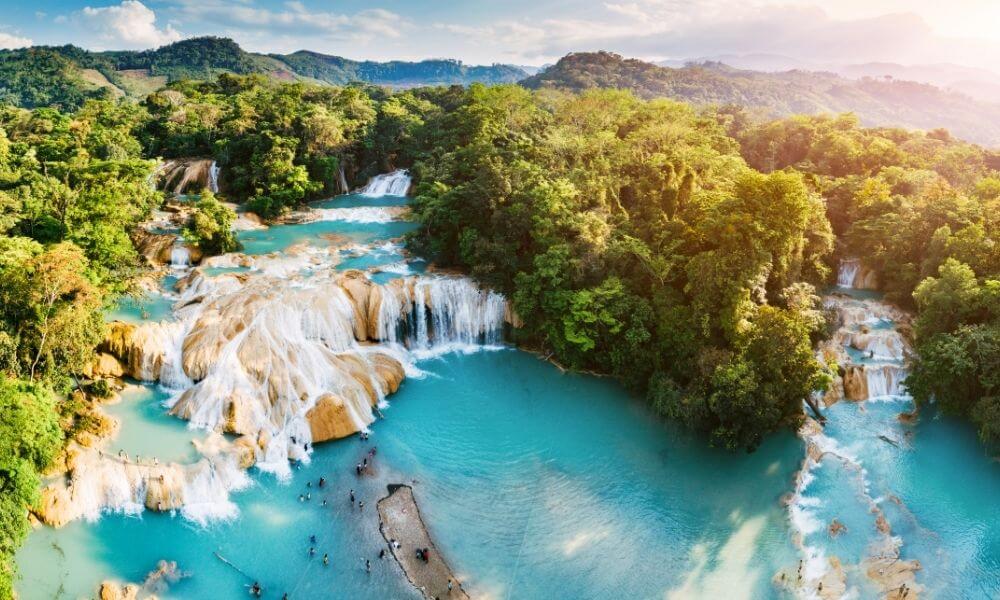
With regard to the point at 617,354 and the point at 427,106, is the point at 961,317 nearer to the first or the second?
the point at 617,354

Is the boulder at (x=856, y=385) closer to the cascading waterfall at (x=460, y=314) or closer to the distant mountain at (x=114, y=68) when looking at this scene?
the cascading waterfall at (x=460, y=314)

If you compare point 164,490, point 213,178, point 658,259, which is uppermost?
point 213,178

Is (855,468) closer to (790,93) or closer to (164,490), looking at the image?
(164,490)

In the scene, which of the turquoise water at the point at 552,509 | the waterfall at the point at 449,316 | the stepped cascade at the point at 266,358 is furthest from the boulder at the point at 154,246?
the waterfall at the point at 449,316

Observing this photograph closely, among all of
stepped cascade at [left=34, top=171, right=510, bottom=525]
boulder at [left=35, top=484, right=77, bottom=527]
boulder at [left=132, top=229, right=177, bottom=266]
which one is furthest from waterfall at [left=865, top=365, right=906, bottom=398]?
boulder at [left=132, top=229, right=177, bottom=266]

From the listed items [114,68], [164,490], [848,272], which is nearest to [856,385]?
[848,272]

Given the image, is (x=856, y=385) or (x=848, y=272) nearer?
(x=856, y=385)
